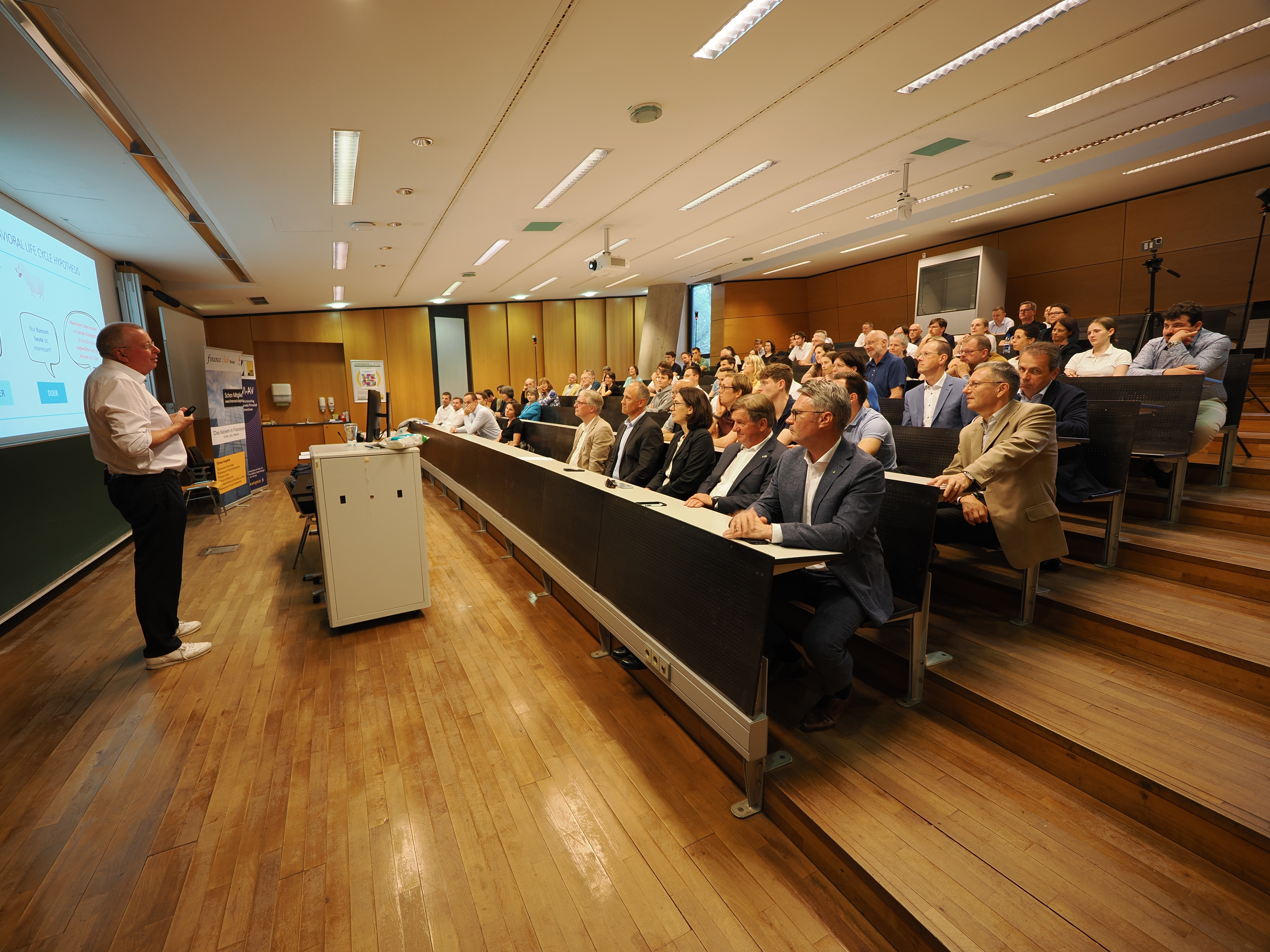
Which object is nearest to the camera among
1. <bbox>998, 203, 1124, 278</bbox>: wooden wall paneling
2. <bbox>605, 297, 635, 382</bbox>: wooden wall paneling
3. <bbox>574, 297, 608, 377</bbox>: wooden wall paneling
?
<bbox>998, 203, 1124, 278</bbox>: wooden wall paneling

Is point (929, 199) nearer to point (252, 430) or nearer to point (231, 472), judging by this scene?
point (231, 472)

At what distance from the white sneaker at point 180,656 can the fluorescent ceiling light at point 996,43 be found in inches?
224

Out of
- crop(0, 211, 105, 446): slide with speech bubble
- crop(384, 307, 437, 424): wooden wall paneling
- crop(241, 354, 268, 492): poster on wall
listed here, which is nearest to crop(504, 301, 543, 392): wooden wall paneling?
crop(384, 307, 437, 424): wooden wall paneling

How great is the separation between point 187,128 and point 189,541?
12.1 ft

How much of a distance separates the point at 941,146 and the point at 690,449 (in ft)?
13.7

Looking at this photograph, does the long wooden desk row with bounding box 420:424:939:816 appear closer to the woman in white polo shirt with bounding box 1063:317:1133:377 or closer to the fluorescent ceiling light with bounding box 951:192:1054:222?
the woman in white polo shirt with bounding box 1063:317:1133:377

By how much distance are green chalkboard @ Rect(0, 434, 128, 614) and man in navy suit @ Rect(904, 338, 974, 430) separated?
19.5ft

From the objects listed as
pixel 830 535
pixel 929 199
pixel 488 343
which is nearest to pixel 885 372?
pixel 929 199

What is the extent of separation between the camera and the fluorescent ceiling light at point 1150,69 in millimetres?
3537

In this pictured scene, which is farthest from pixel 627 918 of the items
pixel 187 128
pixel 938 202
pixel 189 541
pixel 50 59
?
pixel 938 202

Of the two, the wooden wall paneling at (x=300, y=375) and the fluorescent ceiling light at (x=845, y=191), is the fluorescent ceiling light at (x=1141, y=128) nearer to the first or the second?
the fluorescent ceiling light at (x=845, y=191)

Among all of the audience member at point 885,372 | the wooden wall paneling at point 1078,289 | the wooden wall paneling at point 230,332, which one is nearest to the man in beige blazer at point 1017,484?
the audience member at point 885,372

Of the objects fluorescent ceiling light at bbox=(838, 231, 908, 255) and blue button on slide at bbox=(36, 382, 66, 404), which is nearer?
blue button on slide at bbox=(36, 382, 66, 404)

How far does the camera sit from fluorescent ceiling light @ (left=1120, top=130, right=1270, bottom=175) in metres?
5.72
